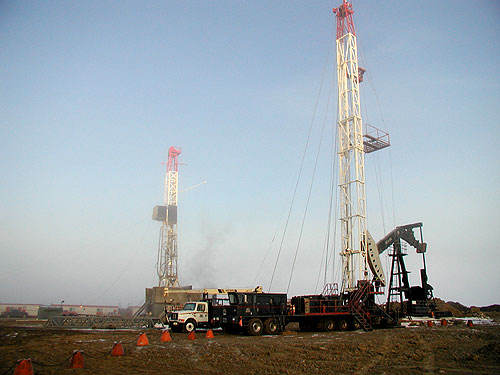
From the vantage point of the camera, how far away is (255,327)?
23.9 m

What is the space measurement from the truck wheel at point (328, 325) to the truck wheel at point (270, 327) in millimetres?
3881

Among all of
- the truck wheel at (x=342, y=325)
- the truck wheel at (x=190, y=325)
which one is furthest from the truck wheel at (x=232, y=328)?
the truck wheel at (x=342, y=325)

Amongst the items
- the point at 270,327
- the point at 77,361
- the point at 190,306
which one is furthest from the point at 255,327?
the point at 77,361

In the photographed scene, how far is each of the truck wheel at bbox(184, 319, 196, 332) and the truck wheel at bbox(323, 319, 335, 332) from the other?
8.35 metres

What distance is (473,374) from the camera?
10.7m

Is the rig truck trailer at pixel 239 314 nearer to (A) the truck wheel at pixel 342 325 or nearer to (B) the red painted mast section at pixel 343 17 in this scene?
(A) the truck wheel at pixel 342 325

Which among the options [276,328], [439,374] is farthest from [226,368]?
[276,328]

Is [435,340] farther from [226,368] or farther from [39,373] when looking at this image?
[39,373]

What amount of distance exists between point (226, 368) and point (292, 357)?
2871 mm

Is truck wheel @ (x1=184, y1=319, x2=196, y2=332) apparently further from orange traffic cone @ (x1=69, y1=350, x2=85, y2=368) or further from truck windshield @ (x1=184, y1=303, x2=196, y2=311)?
orange traffic cone @ (x1=69, y1=350, x2=85, y2=368)

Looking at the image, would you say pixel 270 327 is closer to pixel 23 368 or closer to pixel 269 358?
pixel 269 358

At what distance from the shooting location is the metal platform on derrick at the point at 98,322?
31.6 m

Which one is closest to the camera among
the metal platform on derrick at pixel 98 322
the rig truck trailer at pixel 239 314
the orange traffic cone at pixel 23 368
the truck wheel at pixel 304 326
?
the orange traffic cone at pixel 23 368

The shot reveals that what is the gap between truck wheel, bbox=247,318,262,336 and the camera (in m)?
23.6
